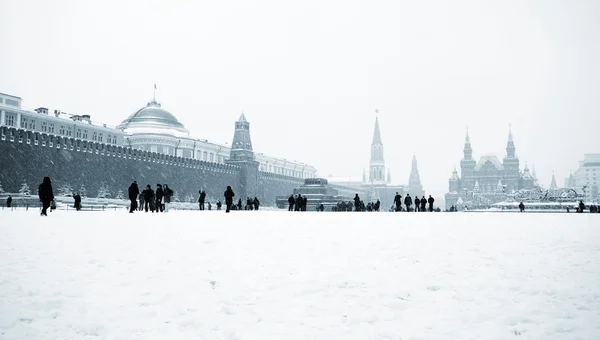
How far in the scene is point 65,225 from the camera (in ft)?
35.9

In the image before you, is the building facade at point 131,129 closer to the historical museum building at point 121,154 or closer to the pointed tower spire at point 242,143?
the historical museum building at point 121,154

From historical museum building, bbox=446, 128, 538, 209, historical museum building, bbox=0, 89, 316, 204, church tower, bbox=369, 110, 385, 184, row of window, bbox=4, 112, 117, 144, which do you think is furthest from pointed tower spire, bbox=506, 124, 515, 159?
row of window, bbox=4, 112, 117, 144

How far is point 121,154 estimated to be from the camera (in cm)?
4441

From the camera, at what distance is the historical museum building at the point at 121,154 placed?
3569 cm

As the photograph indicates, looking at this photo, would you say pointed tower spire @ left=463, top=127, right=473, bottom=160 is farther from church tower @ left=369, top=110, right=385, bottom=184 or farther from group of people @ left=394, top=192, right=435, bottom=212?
group of people @ left=394, top=192, right=435, bottom=212

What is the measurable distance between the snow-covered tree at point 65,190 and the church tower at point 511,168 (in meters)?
94.8

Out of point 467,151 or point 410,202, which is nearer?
point 410,202

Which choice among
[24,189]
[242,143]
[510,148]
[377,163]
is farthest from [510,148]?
[24,189]

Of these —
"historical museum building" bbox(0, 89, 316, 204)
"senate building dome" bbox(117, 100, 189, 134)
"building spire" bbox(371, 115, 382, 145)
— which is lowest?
"historical museum building" bbox(0, 89, 316, 204)

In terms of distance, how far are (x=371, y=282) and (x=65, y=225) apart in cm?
773

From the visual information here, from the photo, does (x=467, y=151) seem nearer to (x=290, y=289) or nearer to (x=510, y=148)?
(x=510, y=148)

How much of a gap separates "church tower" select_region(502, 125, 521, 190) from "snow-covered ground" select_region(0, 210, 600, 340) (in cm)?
11028

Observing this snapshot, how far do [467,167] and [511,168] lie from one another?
9558 millimetres

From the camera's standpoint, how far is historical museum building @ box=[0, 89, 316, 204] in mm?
35688
